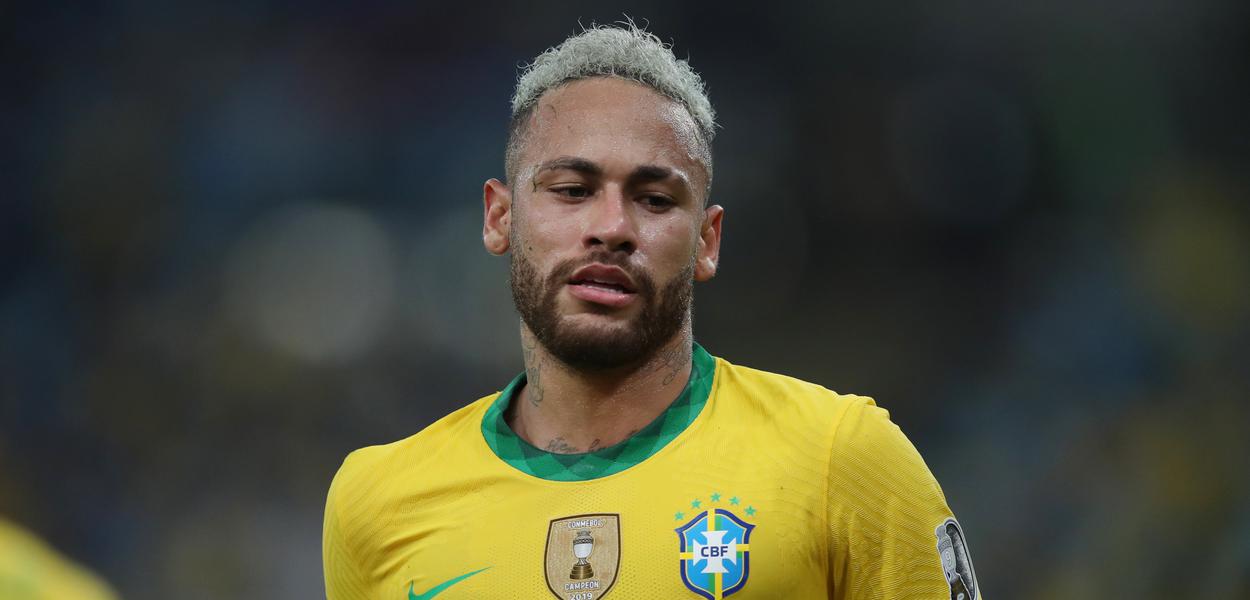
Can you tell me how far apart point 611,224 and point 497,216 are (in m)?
0.44

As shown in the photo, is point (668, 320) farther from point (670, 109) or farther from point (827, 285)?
point (827, 285)

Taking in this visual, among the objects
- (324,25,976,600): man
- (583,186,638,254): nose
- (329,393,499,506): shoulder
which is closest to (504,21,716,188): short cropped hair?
(324,25,976,600): man

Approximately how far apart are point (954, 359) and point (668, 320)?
10.2 feet

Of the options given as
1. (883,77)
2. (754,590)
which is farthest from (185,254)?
(754,590)

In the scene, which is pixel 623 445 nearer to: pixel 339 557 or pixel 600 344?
pixel 600 344

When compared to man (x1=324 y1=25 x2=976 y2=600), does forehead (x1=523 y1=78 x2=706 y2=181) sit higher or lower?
higher

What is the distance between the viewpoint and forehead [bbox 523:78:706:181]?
2.50 metres

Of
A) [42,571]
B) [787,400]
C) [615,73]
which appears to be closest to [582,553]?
[787,400]

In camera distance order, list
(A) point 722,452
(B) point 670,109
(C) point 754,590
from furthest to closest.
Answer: (B) point 670,109 → (A) point 722,452 → (C) point 754,590

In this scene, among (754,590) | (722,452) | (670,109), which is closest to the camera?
(754,590)

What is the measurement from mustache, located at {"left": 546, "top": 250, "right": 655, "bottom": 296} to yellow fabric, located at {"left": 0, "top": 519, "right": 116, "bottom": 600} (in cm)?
349

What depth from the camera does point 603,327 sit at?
2453 mm

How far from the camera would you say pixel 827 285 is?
553 centimetres

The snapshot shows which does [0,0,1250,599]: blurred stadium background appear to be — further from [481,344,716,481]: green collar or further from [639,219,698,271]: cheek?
[639,219,698,271]: cheek
